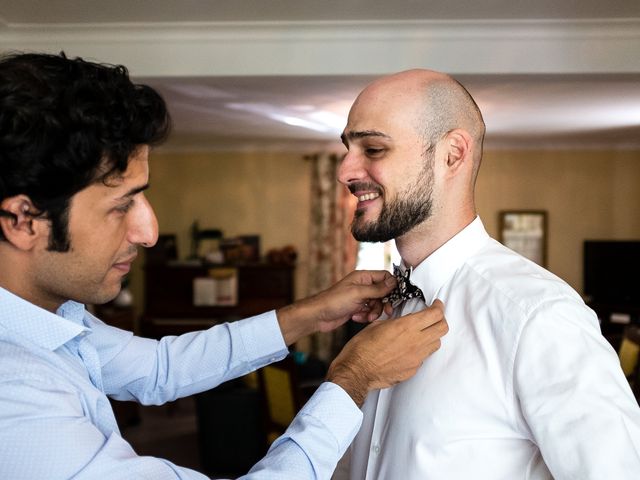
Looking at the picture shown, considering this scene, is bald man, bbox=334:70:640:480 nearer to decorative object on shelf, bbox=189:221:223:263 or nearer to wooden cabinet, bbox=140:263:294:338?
wooden cabinet, bbox=140:263:294:338

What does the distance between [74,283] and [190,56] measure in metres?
2.97

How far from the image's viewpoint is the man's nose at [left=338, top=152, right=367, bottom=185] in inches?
62.4

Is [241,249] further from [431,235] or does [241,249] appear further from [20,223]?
[20,223]

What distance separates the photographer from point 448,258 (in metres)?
1.58

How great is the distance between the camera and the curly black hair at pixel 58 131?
3.86 ft

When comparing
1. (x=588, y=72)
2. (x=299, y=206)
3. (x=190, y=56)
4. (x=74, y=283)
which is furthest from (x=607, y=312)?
(x=74, y=283)

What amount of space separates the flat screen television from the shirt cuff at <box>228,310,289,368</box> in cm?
783

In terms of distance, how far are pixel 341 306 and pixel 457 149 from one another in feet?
1.70

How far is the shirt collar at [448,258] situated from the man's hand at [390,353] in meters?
0.17

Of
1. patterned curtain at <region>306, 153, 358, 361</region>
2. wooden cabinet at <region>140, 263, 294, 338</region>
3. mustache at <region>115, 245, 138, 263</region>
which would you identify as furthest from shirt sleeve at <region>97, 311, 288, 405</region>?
patterned curtain at <region>306, 153, 358, 361</region>

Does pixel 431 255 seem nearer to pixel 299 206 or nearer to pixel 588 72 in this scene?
pixel 588 72

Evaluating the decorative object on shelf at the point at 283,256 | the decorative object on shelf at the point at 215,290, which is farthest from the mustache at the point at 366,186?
the decorative object on shelf at the point at 283,256

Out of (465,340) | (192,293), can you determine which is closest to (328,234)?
(192,293)

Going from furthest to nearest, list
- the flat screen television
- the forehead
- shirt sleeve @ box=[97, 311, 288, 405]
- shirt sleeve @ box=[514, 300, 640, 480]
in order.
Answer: the flat screen television < shirt sleeve @ box=[97, 311, 288, 405] < the forehead < shirt sleeve @ box=[514, 300, 640, 480]
